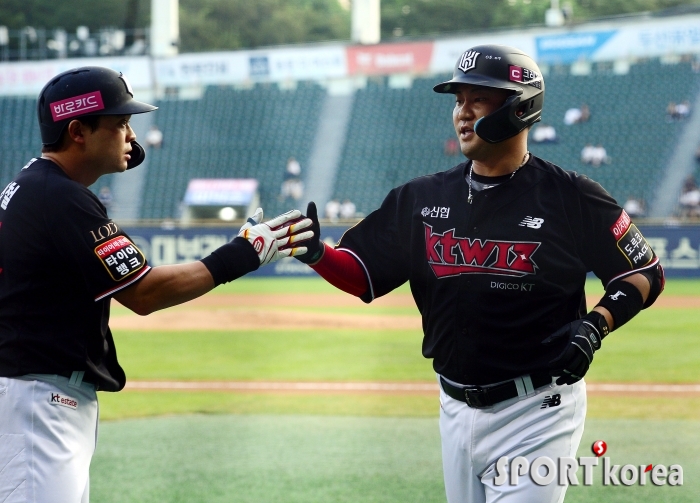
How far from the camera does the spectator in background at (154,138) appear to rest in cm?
3406

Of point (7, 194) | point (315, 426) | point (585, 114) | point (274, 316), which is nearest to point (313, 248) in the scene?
point (7, 194)

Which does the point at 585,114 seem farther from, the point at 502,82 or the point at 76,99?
the point at 76,99

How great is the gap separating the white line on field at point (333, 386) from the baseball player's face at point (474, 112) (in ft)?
21.6

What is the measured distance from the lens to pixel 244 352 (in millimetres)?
12984

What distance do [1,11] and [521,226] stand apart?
4694cm

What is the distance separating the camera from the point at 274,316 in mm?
16531

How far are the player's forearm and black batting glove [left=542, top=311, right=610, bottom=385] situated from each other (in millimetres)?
1304

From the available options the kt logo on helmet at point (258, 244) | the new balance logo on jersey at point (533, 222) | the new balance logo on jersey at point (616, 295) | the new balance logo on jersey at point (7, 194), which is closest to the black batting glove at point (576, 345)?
the new balance logo on jersey at point (616, 295)

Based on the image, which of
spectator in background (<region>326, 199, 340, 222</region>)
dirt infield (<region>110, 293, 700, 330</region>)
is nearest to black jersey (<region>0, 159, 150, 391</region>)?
dirt infield (<region>110, 293, 700, 330</region>)

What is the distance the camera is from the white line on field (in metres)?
9.84

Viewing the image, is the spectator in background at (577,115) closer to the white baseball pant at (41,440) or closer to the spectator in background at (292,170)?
the spectator in background at (292,170)

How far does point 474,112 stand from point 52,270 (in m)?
1.70

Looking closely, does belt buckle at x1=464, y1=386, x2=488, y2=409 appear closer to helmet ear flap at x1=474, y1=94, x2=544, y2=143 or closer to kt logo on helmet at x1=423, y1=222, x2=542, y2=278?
kt logo on helmet at x1=423, y1=222, x2=542, y2=278

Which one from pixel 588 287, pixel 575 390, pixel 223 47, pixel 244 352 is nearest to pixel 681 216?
pixel 588 287
